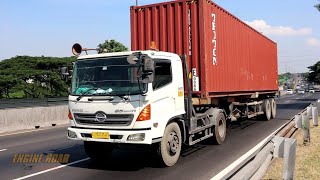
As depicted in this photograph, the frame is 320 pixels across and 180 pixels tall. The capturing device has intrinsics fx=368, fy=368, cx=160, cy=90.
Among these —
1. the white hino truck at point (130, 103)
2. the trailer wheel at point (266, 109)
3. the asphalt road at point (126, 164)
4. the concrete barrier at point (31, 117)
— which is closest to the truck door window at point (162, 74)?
the white hino truck at point (130, 103)

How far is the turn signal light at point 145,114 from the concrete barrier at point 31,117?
1154 centimetres

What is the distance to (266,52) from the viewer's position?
18.2 metres

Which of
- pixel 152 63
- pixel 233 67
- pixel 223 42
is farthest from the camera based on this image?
pixel 233 67

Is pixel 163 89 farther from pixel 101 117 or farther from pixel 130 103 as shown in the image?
pixel 101 117

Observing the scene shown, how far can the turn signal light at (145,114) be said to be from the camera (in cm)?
712

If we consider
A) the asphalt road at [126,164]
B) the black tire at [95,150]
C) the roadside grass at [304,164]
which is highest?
the black tire at [95,150]

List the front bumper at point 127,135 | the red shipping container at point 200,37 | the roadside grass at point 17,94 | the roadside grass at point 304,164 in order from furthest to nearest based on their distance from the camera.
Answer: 1. the roadside grass at point 17,94
2. the red shipping container at point 200,37
3. the front bumper at point 127,135
4. the roadside grass at point 304,164

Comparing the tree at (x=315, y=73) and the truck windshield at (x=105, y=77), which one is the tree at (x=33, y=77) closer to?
the truck windshield at (x=105, y=77)

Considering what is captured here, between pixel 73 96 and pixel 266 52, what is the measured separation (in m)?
12.8

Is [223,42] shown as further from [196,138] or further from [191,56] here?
[196,138]

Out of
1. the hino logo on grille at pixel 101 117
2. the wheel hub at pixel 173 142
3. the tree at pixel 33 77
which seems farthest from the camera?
the tree at pixel 33 77

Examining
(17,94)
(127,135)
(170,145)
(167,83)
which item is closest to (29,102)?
(167,83)

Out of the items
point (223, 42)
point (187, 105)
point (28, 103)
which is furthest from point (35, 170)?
point (28, 103)

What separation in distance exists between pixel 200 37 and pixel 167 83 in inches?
95.4
